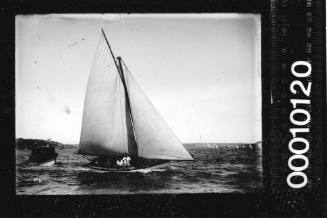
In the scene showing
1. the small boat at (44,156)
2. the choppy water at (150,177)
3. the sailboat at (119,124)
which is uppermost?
the sailboat at (119,124)

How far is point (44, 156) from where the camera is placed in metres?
2.42

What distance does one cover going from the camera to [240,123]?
247 centimetres

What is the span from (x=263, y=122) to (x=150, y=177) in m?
0.74

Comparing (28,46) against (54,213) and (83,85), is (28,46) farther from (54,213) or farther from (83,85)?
(54,213)

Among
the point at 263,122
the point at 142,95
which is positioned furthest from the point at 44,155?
the point at 263,122

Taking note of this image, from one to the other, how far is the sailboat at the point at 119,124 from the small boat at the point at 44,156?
0.16 metres

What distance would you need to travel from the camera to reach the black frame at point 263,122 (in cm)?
240

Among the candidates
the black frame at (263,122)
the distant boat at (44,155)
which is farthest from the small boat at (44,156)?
the black frame at (263,122)

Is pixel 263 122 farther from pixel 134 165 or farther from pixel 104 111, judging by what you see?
pixel 104 111

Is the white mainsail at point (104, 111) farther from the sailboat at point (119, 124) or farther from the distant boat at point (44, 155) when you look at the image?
the distant boat at point (44, 155)

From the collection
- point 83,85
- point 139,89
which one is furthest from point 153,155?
point 83,85

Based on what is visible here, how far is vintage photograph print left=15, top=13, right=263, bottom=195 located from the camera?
2.44m

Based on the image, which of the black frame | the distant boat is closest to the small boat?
the distant boat

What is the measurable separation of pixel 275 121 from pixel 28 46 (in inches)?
58.7
